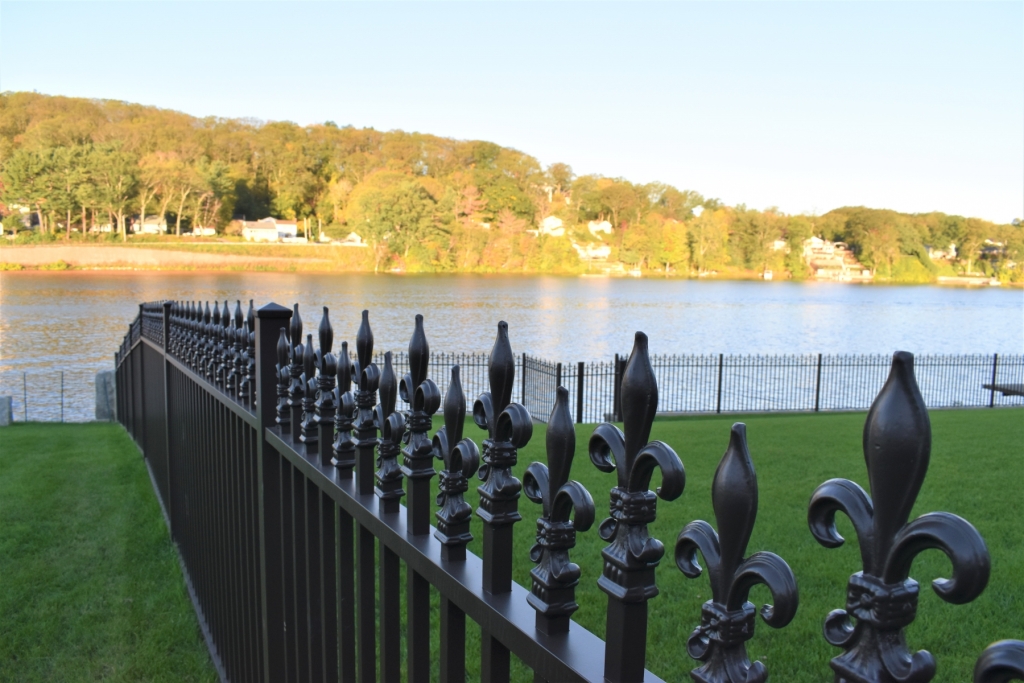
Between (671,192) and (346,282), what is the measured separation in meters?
87.2

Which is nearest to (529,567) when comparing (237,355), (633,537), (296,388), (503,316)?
(237,355)

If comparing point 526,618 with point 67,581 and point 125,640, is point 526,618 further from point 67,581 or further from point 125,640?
point 67,581

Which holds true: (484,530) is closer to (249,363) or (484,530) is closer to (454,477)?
(454,477)

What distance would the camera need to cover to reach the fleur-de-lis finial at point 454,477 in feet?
4.92

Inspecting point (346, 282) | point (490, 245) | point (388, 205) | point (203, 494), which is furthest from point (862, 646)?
point (490, 245)

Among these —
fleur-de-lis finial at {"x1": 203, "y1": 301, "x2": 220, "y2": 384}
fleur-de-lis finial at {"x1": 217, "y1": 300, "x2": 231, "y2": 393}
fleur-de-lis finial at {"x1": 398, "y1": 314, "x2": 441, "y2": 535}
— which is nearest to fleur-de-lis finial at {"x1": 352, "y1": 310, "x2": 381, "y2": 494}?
fleur-de-lis finial at {"x1": 398, "y1": 314, "x2": 441, "y2": 535}

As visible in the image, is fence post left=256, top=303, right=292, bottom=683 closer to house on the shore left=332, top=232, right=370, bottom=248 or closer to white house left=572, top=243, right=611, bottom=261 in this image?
house on the shore left=332, top=232, right=370, bottom=248

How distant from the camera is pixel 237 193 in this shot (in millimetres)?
129750

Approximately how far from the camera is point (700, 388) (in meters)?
Result: 25.7

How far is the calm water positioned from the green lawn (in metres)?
17.5

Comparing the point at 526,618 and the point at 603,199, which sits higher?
the point at 603,199

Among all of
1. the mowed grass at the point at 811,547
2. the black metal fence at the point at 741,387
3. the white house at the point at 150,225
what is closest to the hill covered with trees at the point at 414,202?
the white house at the point at 150,225

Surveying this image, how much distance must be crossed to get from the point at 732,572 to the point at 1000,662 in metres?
0.28

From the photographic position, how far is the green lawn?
Result: 13.9 ft
